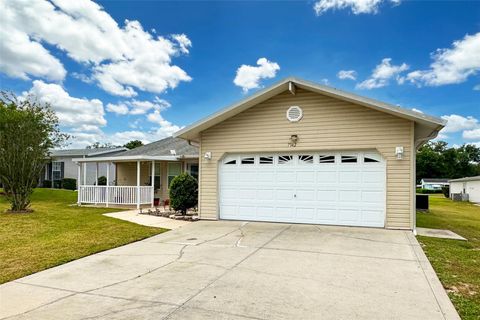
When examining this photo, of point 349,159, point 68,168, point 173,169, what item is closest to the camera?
point 349,159

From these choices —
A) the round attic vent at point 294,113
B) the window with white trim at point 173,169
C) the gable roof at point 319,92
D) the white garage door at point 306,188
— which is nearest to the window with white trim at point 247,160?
the white garage door at point 306,188

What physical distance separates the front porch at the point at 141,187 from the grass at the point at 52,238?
12.7ft

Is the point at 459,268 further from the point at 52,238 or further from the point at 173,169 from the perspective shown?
the point at 173,169

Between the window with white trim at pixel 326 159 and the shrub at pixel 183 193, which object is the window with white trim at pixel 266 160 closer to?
the window with white trim at pixel 326 159

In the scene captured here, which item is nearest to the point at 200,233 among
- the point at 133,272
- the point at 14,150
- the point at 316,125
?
the point at 133,272

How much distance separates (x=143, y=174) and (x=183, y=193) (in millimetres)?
7520

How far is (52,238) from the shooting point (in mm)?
8148

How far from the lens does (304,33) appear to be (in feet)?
46.3

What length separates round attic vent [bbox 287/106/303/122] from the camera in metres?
10.2

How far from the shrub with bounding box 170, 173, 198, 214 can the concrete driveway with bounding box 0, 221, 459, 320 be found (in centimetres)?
447

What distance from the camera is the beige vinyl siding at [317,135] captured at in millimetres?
9055

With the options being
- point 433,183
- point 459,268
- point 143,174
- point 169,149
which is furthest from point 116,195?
point 433,183

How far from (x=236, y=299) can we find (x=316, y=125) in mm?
6977

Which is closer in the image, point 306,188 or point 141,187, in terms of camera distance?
point 306,188
